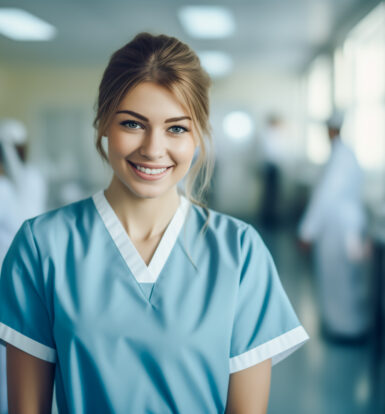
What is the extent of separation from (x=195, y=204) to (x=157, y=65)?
318mm

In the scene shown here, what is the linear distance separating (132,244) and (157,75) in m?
0.32

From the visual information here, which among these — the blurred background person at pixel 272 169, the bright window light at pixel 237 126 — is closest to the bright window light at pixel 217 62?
the bright window light at pixel 237 126

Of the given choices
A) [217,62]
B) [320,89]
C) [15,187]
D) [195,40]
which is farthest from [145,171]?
[217,62]

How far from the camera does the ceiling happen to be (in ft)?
13.2

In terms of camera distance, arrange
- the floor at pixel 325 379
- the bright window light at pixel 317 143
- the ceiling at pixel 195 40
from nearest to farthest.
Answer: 1. the floor at pixel 325 379
2. the ceiling at pixel 195 40
3. the bright window light at pixel 317 143

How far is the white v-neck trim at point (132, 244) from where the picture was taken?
0.88 meters

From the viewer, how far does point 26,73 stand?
7793 mm

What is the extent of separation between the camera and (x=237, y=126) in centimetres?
773

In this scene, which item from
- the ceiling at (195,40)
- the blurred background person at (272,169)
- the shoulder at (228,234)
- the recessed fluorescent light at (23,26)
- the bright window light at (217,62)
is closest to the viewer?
the shoulder at (228,234)

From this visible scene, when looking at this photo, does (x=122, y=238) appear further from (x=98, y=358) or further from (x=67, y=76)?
(x=67, y=76)

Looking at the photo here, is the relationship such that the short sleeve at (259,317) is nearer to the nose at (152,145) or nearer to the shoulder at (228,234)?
the shoulder at (228,234)

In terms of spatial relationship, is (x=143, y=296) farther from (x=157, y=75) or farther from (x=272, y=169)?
(x=272, y=169)

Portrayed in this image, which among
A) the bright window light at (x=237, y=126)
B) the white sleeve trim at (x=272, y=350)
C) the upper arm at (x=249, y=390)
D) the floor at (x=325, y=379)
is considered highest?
the bright window light at (x=237, y=126)

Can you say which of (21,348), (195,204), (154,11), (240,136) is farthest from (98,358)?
(240,136)
